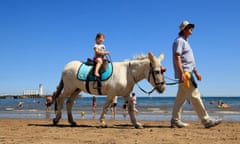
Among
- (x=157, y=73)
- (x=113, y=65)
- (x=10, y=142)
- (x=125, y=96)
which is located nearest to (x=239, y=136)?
(x=157, y=73)

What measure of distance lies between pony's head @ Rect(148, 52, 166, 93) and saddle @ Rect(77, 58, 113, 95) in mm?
1071

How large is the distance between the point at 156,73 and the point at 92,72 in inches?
67.7

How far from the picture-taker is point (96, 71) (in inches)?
348

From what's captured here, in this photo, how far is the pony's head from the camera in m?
8.47

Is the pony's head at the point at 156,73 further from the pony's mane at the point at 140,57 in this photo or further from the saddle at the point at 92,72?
the saddle at the point at 92,72

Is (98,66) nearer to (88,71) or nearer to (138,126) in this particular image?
(88,71)

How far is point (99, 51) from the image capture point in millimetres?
9039

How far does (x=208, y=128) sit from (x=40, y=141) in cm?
413

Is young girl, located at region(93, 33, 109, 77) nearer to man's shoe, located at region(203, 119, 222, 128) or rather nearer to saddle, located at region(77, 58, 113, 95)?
saddle, located at region(77, 58, 113, 95)

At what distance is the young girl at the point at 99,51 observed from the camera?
8.92 m

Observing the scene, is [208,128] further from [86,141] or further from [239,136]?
[86,141]

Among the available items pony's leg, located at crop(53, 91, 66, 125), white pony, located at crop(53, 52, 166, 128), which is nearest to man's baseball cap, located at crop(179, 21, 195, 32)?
white pony, located at crop(53, 52, 166, 128)

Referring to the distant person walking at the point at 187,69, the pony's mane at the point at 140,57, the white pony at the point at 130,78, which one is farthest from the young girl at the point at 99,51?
the distant person walking at the point at 187,69

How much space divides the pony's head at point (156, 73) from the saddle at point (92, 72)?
1.07 metres
